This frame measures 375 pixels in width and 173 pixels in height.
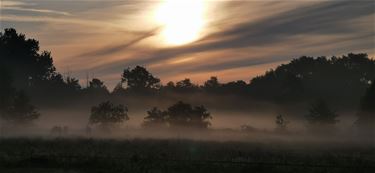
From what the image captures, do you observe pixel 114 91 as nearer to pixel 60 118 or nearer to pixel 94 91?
pixel 94 91

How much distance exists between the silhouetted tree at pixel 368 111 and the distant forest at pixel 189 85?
0.68 feet

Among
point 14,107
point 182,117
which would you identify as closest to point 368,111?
point 182,117

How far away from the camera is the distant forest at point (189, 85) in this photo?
361 ft

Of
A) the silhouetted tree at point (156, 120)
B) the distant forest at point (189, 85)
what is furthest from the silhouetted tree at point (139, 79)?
the silhouetted tree at point (156, 120)

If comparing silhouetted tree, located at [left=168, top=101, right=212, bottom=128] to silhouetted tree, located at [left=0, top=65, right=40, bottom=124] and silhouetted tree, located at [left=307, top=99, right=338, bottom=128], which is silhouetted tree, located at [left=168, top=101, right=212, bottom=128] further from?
silhouetted tree, located at [left=0, top=65, right=40, bottom=124]

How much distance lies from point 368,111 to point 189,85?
60400 mm

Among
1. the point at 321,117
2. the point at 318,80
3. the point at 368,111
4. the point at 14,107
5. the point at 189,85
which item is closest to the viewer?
the point at 14,107

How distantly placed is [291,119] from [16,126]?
7143 cm

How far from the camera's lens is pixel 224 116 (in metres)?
140

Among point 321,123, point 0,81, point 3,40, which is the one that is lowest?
point 321,123

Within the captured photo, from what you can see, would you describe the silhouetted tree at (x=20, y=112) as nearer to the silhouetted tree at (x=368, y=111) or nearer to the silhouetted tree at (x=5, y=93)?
the silhouetted tree at (x=5, y=93)

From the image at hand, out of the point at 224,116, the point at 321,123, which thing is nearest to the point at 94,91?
the point at 224,116

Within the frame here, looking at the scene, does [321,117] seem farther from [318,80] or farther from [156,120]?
[318,80]

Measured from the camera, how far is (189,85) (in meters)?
135
